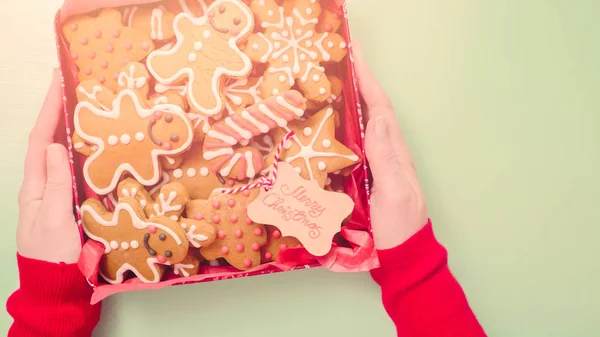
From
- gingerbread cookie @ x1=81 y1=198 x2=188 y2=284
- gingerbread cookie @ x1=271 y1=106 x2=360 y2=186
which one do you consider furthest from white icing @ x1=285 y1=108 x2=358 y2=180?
gingerbread cookie @ x1=81 y1=198 x2=188 y2=284

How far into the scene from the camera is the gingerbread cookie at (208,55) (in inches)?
30.6

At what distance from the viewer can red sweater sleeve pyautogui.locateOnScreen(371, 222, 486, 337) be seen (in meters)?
0.82

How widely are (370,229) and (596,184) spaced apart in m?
0.49

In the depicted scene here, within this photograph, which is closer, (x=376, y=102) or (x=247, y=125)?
(x=247, y=125)

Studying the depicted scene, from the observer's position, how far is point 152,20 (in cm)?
81

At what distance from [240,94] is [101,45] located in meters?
0.22

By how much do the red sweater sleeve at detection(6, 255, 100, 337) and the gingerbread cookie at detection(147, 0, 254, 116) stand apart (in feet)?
1.07

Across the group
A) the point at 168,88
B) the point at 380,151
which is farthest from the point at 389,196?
the point at 168,88

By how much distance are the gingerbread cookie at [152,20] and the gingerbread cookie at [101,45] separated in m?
0.02

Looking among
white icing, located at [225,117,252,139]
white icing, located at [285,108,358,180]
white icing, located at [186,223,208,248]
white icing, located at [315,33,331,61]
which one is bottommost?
white icing, located at [186,223,208,248]

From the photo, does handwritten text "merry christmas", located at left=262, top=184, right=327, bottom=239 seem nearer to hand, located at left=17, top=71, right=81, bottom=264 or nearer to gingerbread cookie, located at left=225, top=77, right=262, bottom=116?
gingerbread cookie, located at left=225, top=77, right=262, bottom=116

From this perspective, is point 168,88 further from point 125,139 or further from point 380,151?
point 380,151

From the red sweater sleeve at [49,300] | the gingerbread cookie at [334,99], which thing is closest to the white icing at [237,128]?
the gingerbread cookie at [334,99]

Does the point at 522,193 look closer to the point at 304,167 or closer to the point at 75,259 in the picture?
the point at 304,167
